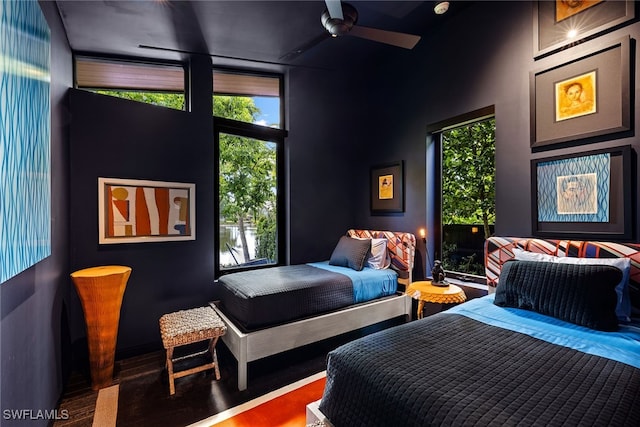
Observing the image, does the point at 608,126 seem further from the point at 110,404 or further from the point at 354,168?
the point at 110,404

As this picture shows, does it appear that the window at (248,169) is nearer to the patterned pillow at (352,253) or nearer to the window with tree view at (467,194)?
the patterned pillow at (352,253)

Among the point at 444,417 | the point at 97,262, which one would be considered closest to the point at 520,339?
the point at 444,417

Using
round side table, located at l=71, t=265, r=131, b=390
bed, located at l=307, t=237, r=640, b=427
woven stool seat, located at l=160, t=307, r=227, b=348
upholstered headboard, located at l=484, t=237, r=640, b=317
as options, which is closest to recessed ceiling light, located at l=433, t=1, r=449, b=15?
upholstered headboard, located at l=484, t=237, r=640, b=317

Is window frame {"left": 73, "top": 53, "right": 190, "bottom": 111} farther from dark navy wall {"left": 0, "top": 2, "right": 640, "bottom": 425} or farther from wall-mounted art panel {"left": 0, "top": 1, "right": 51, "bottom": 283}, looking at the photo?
wall-mounted art panel {"left": 0, "top": 1, "right": 51, "bottom": 283}

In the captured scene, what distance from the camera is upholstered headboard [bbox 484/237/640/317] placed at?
1808 mm

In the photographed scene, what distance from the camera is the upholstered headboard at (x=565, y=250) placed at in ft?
5.93

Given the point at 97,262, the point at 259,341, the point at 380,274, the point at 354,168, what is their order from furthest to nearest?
the point at 354,168 < the point at 380,274 < the point at 97,262 < the point at 259,341

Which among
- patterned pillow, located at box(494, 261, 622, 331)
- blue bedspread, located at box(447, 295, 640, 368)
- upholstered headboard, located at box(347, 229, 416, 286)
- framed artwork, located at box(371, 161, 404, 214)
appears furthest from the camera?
framed artwork, located at box(371, 161, 404, 214)

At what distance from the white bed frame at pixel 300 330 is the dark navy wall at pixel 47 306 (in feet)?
3.76

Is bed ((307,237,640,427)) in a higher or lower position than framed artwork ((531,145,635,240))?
lower

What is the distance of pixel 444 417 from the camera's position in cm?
→ 98

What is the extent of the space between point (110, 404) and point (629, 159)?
4.03 meters

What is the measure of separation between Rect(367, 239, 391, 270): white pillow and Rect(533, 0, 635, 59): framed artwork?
2.30 meters

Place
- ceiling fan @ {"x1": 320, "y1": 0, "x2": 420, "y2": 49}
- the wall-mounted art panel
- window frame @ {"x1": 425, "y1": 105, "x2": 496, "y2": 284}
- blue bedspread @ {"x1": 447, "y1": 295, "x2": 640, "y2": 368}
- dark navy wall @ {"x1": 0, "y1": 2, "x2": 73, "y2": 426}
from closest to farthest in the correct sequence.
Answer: the wall-mounted art panel → dark navy wall @ {"x1": 0, "y1": 2, "x2": 73, "y2": 426} → blue bedspread @ {"x1": 447, "y1": 295, "x2": 640, "y2": 368} → ceiling fan @ {"x1": 320, "y1": 0, "x2": 420, "y2": 49} → window frame @ {"x1": 425, "y1": 105, "x2": 496, "y2": 284}
